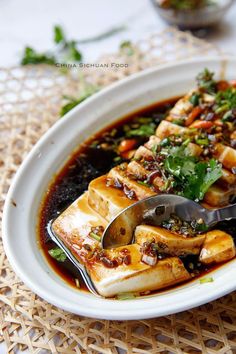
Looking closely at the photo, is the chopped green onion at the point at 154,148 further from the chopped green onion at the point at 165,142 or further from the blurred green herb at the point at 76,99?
the blurred green herb at the point at 76,99

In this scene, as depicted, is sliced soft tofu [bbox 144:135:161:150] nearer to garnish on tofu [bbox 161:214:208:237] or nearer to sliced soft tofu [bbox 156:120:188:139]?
sliced soft tofu [bbox 156:120:188:139]

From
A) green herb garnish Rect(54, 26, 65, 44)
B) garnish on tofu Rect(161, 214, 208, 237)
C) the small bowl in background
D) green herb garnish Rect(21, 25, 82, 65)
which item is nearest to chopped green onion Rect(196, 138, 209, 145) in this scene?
garnish on tofu Rect(161, 214, 208, 237)

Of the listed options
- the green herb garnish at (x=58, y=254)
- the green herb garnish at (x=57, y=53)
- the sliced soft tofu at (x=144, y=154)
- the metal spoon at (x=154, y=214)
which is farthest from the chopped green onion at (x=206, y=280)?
the green herb garnish at (x=57, y=53)

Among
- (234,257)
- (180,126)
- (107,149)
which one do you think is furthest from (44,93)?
(234,257)

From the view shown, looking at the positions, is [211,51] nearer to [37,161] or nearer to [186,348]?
[37,161]

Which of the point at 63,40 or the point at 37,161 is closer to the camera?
the point at 37,161

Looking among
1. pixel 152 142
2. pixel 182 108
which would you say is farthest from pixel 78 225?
pixel 182 108
